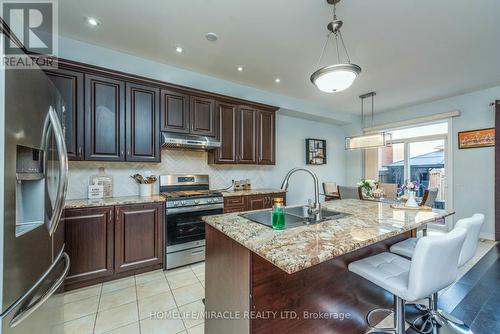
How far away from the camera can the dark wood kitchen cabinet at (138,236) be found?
2398 millimetres

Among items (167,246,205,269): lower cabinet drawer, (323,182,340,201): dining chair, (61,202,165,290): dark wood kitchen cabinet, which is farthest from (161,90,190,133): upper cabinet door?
(323,182,340,201): dining chair

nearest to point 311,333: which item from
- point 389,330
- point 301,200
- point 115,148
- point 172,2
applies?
point 389,330

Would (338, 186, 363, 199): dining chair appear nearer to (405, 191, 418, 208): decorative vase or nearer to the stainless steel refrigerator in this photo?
(405, 191, 418, 208): decorative vase

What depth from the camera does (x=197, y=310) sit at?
195 centimetres

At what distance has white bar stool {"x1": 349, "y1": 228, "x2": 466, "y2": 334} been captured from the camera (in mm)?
1150

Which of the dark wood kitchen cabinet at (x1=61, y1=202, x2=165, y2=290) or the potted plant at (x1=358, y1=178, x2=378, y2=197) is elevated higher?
the potted plant at (x1=358, y1=178, x2=378, y2=197)

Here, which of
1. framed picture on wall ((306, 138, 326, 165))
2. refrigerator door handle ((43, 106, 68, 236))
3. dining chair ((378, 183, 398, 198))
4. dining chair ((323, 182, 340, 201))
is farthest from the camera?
framed picture on wall ((306, 138, 326, 165))

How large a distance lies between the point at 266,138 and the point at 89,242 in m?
2.90

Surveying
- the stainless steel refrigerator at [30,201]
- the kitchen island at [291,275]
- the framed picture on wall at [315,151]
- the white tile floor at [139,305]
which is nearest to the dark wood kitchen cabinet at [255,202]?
the white tile floor at [139,305]

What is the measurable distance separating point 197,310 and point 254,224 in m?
1.17

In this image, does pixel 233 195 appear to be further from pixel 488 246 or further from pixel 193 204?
pixel 488 246

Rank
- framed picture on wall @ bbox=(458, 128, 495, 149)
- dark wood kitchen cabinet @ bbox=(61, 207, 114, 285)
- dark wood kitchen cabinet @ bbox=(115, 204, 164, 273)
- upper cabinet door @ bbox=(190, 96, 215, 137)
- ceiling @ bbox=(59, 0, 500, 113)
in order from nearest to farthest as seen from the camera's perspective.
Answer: ceiling @ bbox=(59, 0, 500, 113), dark wood kitchen cabinet @ bbox=(61, 207, 114, 285), dark wood kitchen cabinet @ bbox=(115, 204, 164, 273), upper cabinet door @ bbox=(190, 96, 215, 137), framed picture on wall @ bbox=(458, 128, 495, 149)

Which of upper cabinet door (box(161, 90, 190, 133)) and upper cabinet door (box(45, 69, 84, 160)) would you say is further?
upper cabinet door (box(161, 90, 190, 133))

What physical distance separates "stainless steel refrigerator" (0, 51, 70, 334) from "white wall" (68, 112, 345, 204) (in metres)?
1.46
